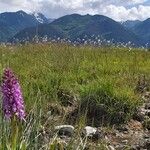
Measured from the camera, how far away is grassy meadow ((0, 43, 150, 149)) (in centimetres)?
698

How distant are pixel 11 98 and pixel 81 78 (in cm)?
606

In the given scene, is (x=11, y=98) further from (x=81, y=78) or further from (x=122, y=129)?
(x=81, y=78)

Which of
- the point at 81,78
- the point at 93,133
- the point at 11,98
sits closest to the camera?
the point at 11,98

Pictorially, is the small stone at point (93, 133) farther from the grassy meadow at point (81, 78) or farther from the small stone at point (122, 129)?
the small stone at point (122, 129)

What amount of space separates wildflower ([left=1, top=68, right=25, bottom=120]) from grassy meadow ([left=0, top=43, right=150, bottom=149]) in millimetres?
307

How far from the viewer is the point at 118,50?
14.2 m

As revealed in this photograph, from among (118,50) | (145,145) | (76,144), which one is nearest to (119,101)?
(145,145)

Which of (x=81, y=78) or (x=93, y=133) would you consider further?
(x=81, y=78)

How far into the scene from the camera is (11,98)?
3.28 meters

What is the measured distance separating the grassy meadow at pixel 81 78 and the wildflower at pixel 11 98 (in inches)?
12.1

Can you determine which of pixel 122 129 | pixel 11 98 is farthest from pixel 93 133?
pixel 11 98

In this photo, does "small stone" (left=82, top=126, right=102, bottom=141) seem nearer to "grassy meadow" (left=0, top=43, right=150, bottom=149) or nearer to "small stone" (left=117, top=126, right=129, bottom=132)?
"grassy meadow" (left=0, top=43, right=150, bottom=149)

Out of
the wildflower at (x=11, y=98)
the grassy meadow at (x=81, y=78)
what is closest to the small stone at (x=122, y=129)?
the grassy meadow at (x=81, y=78)

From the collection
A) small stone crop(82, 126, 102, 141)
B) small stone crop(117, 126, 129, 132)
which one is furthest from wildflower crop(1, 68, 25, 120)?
small stone crop(117, 126, 129, 132)
